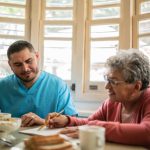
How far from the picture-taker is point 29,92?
1.96 metres

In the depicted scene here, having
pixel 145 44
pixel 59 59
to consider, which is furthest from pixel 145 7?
pixel 59 59

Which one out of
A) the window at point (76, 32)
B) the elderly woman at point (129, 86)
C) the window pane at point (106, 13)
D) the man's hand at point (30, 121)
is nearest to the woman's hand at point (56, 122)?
the elderly woman at point (129, 86)

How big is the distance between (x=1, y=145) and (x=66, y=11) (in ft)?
8.27

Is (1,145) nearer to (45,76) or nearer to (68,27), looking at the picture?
(45,76)

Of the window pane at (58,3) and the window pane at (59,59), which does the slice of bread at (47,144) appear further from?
the window pane at (58,3)

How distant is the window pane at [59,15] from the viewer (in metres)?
3.37

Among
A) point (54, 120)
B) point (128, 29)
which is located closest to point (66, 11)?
point (128, 29)

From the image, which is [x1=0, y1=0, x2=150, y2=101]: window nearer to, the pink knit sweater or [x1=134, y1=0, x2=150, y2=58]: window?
[x1=134, y1=0, x2=150, y2=58]: window

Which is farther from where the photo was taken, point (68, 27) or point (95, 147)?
point (68, 27)

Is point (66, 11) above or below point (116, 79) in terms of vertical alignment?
above

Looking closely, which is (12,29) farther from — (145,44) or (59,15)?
(145,44)

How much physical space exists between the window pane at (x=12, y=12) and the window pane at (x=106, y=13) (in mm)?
931

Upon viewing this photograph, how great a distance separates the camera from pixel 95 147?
3.06 feet

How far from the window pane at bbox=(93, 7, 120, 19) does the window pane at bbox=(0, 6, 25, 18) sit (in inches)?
36.7
